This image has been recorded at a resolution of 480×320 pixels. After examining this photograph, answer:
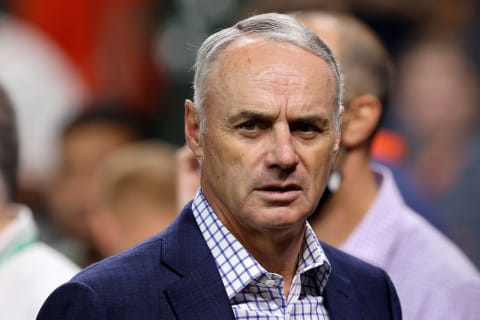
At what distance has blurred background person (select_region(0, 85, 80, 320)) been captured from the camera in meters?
5.24

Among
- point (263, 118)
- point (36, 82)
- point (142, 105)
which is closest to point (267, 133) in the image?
point (263, 118)

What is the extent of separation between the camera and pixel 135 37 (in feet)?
35.3

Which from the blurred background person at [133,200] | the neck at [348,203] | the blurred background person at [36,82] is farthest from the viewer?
the blurred background person at [36,82]

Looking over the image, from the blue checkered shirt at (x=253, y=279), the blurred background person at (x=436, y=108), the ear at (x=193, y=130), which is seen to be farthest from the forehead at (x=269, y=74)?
the blurred background person at (x=436, y=108)

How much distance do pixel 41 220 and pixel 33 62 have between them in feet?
5.86

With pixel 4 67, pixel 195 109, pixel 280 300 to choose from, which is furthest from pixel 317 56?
pixel 4 67

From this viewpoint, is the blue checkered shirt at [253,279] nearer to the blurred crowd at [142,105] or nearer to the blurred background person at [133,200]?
the blurred crowd at [142,105]

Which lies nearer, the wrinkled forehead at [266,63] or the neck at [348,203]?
the wrinkled forehead at [266,63]

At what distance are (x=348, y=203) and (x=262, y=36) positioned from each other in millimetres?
1559

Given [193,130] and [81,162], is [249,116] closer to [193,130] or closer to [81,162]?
[193,130]

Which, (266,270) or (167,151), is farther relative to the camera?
(167,151)

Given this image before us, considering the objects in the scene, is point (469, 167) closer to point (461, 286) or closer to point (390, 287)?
point (461, 286)

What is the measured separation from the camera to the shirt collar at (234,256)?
13.0ft

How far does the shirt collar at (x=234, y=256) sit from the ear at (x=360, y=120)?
1.30m
